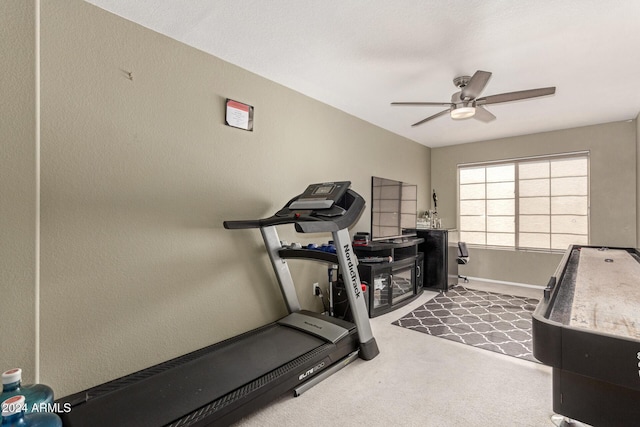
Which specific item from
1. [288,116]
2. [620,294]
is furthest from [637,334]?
[288,116]

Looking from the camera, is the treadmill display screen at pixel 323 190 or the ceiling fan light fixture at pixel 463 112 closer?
the treadmill display screen at pixel 323 190

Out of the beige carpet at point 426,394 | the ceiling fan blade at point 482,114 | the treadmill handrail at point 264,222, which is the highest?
the ceiling fan blade at point 482,114

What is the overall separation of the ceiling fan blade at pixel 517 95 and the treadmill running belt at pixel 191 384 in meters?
2.55

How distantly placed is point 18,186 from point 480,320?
405cm

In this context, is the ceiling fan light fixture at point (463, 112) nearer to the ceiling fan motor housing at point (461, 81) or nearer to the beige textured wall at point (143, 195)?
the ceiling fan motor housing at point (461, 81)

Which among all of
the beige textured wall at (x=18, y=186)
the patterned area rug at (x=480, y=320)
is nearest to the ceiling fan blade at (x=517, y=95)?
the patterned area rug at (x=480, y=320)

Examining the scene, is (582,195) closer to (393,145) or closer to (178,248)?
(393,145)

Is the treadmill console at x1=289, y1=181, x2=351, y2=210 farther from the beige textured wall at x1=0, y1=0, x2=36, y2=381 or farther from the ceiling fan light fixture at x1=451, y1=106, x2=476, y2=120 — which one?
the beige textured wall at x1=0, y1=0, x2=36, y2=381

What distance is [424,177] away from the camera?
5711 millimetres

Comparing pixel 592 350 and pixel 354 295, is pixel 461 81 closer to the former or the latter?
pixel 354 295

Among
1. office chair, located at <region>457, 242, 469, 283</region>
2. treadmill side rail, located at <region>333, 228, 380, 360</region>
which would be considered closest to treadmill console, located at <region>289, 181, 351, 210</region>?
treadmill side rail, located at <region>333, 228, 380, 360</region>

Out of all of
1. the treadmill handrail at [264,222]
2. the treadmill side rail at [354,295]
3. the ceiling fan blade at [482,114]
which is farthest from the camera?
the ceiling fan blade at [482,114]

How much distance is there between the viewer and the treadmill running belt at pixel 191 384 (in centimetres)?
148

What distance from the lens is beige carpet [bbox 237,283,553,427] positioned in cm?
176
